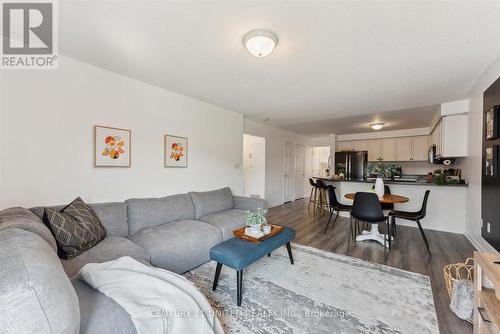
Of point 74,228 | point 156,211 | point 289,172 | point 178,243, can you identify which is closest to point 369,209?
point 178,243

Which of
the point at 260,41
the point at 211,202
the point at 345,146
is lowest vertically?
the point at 211,202

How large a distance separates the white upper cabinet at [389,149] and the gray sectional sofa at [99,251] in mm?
4962

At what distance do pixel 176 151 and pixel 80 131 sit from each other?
3.96 ft

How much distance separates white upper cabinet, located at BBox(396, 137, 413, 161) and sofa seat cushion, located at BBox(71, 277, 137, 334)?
7257 mm

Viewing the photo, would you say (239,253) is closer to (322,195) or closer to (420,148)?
(322,195)

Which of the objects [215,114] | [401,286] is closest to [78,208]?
[215,114]

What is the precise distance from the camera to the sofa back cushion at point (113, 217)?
7.14ft

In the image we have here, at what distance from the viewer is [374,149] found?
6.55 metres

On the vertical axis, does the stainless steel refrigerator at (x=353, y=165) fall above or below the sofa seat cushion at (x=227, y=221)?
above

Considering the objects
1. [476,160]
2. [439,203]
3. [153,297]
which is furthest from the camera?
[439,203]

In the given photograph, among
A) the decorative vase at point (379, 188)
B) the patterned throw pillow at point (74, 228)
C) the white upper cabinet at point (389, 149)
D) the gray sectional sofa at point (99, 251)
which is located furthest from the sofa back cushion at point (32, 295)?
the white upper cabinet at point (389, 149)

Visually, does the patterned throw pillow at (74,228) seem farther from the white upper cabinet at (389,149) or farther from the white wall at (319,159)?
the white wall at (319,159)

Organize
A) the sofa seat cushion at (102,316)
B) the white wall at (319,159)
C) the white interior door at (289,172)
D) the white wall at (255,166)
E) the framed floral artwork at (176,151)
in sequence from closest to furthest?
the sofa seat cushion at (102,316), the framed floral artwork at (176,151), the white wall at (255,166), the white interior door at (289,172), the white wall at (319,159)

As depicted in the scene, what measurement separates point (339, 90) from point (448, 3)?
1.60m
